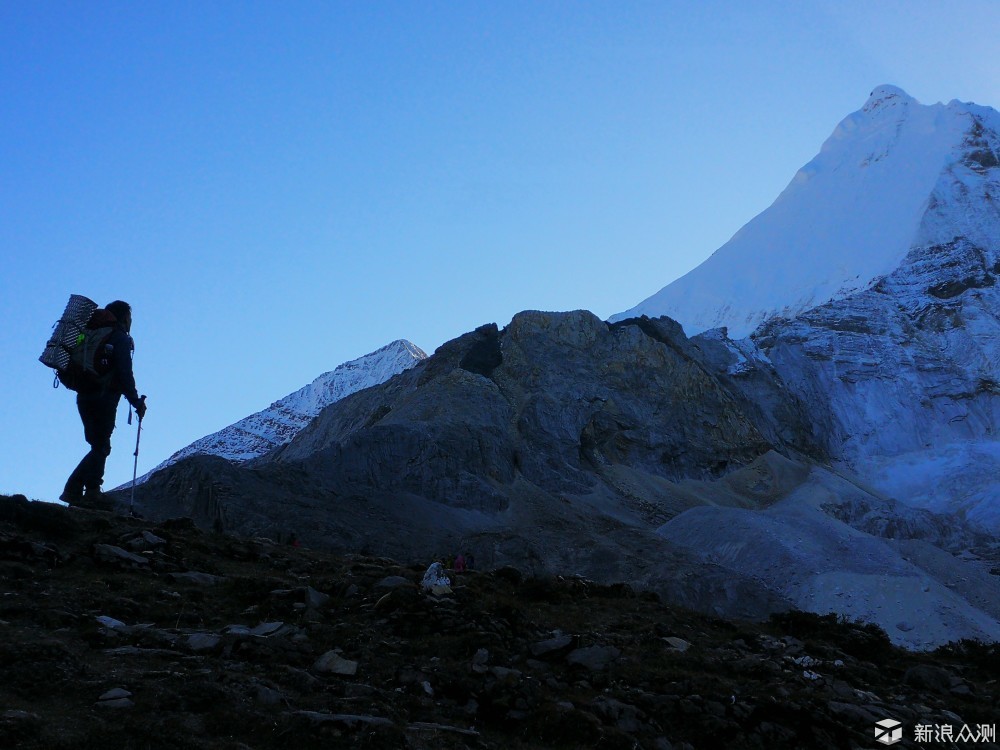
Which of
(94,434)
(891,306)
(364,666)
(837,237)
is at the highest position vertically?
(837,237)

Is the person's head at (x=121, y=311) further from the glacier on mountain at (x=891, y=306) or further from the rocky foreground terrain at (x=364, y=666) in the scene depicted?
the glacier on mountain at (x=891, y=306)

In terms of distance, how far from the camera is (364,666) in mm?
12562

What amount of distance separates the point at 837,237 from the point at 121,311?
6564 inches

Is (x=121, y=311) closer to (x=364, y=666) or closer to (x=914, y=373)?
(x=364, y=666)

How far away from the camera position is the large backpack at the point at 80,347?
1734 cm

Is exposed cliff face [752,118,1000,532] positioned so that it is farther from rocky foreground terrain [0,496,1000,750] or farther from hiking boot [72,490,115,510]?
hiking boot [72,490,115,510]

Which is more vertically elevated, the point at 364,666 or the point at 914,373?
the point at 914,373

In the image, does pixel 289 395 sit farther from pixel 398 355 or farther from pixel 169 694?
pixel 169 694

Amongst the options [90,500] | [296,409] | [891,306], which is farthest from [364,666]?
[296,409]

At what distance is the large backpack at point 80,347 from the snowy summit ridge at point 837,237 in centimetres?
14086

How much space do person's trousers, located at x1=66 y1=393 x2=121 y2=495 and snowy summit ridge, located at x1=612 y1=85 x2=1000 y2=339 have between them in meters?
141

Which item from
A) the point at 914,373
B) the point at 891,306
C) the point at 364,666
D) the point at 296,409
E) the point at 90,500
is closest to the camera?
the point at 364,666

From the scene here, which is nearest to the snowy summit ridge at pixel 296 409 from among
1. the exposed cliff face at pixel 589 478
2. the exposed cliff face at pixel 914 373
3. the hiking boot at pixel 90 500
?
the exposed cliff face at pixel 589 478

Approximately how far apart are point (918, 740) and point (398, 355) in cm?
17049
